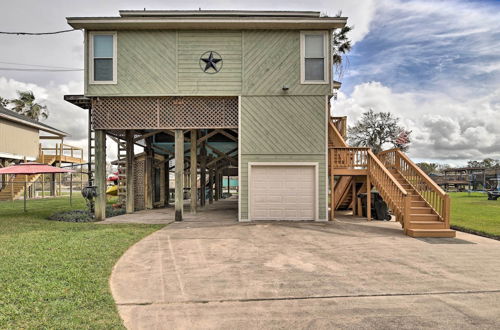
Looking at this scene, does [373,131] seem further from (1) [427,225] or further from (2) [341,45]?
(1) [427,225]

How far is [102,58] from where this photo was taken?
955cm

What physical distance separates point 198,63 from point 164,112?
2079mm

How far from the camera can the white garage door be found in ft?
31.8

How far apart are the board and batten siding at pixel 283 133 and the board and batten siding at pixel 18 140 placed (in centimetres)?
1994

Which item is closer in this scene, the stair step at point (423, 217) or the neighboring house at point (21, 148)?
the stair step at point (423, 217)

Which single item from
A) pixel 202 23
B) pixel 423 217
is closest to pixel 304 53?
pixel 202 23

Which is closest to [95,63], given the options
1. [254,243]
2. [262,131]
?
[262,131]

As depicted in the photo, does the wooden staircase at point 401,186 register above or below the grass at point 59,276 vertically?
above

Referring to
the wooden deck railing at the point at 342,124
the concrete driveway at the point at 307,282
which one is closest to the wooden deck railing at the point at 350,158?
the wooden deck railing at the point at 342,124

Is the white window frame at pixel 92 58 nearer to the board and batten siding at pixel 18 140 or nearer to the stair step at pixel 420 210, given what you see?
the stair step at pixel 420 210

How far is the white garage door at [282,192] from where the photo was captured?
970 cm

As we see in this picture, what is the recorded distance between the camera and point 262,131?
9.65 m

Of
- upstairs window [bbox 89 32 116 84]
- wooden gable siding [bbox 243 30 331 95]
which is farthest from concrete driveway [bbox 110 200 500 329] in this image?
upstairs window [bbox 89 32 116 84]

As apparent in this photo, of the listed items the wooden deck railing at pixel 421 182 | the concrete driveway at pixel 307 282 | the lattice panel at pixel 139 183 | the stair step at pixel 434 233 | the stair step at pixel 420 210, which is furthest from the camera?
the lattice panel at pixel 139 183
